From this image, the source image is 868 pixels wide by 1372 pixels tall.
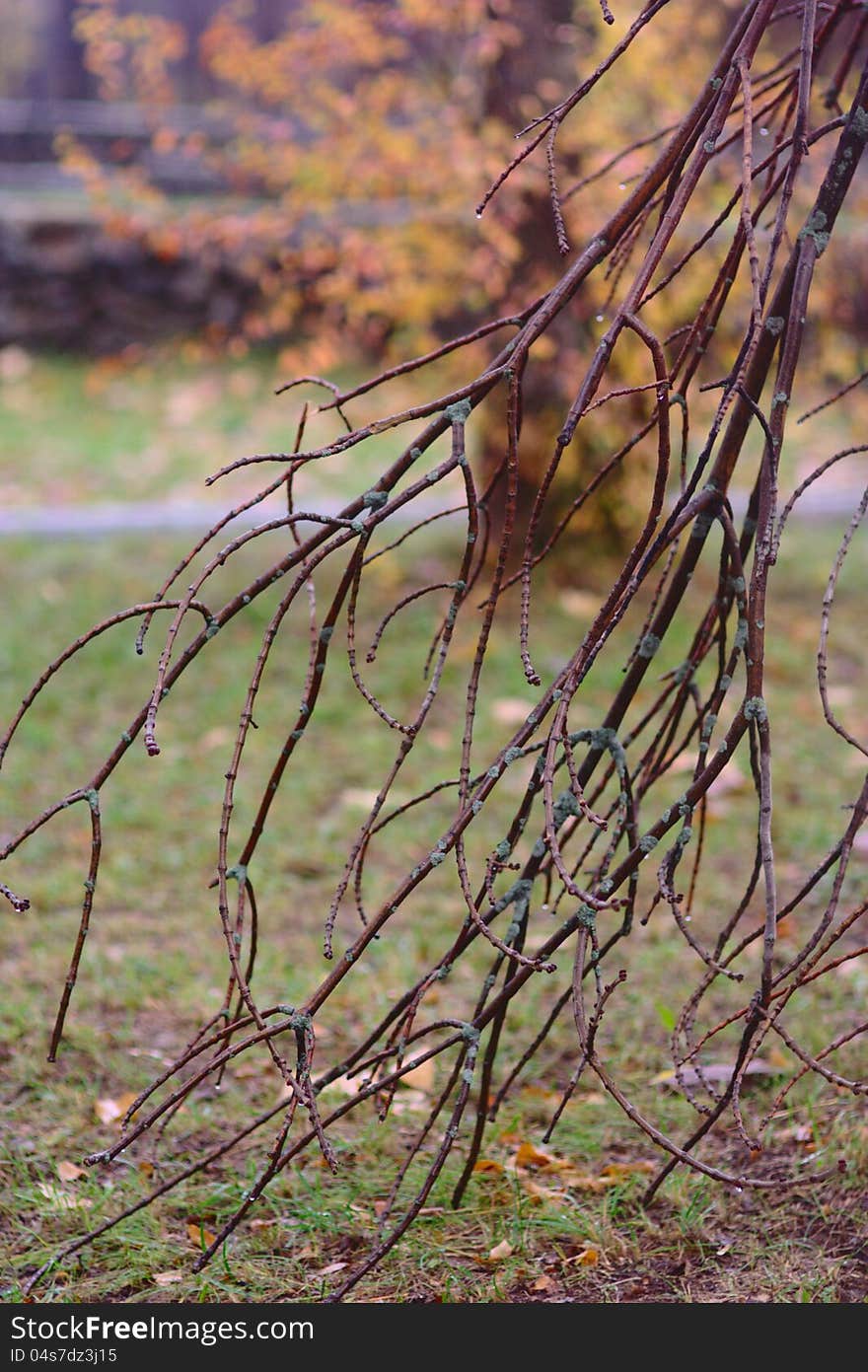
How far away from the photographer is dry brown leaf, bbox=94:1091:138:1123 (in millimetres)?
2398

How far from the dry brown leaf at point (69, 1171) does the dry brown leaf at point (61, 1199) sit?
0.13 ft

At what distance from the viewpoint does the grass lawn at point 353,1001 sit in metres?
1.96

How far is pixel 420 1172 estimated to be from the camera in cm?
222

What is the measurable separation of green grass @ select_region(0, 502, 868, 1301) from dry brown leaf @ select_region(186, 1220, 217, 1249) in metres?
0.02

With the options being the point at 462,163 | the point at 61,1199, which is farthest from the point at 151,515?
the point at 61,1199

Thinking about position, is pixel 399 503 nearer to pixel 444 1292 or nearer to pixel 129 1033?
pixel 444 1292

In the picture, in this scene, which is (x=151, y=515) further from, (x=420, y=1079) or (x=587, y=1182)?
(x=587, y=1182)

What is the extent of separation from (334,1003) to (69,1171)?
82cm

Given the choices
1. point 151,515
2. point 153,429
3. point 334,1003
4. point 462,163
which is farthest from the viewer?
point 153,429

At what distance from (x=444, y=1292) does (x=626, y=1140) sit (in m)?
0.60

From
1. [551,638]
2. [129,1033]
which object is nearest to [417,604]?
[551,638]

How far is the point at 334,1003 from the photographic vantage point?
9.64 feet

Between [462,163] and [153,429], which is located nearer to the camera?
[462,163]

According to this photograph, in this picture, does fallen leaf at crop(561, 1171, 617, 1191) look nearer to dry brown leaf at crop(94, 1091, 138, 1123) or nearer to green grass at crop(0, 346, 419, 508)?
dry brown leaf at crop(94, 1091, 138, 1123)
